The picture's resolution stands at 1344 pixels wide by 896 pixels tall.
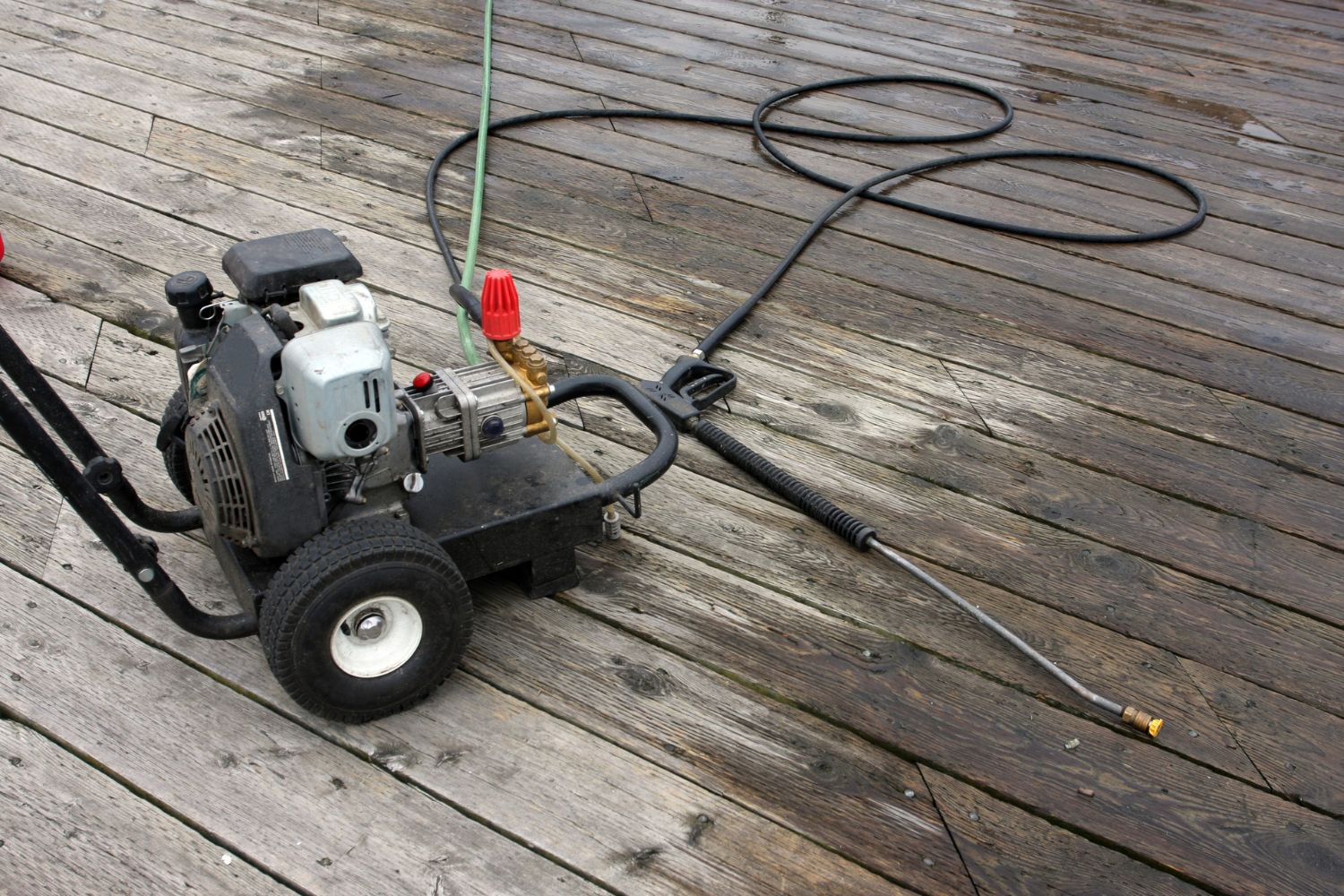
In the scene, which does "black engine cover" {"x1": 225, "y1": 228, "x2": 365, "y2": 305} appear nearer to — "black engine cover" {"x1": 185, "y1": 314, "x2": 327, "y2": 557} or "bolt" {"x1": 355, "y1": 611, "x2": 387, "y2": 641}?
"black engine cover" {"x1": 185, "y1": 314, "x2": 327, "y2": 557}

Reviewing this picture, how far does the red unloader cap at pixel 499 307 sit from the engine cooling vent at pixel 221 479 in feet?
1.11

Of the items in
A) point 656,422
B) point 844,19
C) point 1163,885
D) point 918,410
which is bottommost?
point 1163,885

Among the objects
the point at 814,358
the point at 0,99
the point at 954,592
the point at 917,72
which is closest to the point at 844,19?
the point at 917,72

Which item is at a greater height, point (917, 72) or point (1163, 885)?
point (917, 72)

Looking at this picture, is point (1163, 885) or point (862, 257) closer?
point (1163, 885)

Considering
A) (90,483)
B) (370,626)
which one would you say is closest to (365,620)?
(370,626)

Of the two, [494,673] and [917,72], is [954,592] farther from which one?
[917,72]

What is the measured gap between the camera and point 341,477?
1.24 m

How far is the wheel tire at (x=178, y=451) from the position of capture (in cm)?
138

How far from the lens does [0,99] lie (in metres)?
2.75

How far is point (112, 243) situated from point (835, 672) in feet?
5.56

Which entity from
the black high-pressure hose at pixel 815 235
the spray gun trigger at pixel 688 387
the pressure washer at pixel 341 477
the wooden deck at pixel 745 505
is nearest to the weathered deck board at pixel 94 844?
the wooden deck at pixel 745 505

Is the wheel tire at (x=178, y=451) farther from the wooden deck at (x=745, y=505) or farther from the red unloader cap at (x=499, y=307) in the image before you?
the red unloader cap at (x=499, y=307)

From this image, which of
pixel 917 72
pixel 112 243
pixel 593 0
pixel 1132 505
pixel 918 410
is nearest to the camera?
pixel 1132 505
